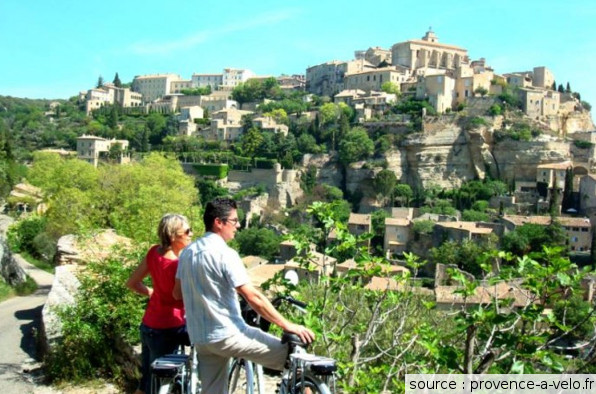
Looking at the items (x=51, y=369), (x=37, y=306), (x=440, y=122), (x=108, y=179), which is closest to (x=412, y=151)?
(x=440, y=122)

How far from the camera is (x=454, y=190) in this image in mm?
52562

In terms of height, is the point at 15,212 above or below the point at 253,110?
below

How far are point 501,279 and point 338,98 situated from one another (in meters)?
66.4

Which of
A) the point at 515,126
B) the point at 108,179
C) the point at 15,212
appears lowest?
the point at 15,212

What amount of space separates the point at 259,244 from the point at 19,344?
3466cm

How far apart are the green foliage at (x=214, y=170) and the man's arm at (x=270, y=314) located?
53.6 meters

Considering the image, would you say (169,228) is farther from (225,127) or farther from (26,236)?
(225,127)

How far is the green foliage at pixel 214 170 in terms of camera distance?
56594 millimetres

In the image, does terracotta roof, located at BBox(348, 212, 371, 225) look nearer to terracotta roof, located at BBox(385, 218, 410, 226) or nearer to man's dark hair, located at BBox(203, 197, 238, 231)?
terracotta roof, located at BBox(385, 218, 410, 226)

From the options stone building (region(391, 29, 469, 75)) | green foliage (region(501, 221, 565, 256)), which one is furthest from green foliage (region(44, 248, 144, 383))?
stone building (region(391, 29, 469, 75))

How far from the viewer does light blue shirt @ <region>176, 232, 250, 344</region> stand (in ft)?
11.3

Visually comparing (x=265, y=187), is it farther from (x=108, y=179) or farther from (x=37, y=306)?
(x=37, y=306)

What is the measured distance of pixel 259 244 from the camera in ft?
140

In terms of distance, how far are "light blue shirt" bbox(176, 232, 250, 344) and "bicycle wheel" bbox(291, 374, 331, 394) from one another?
0.50 metres
